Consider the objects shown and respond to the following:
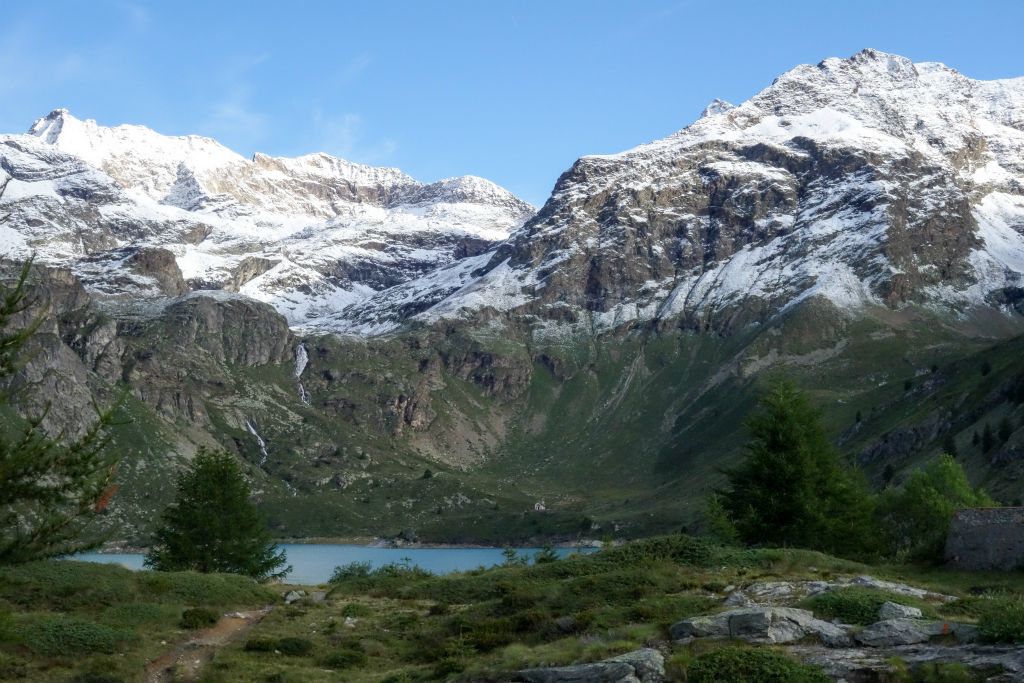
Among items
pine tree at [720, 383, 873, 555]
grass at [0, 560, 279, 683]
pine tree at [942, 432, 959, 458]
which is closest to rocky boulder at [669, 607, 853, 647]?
grass at [0, 560, 279, 683]

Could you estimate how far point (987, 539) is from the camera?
3347cm

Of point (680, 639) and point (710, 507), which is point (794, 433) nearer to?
point (710, 507)

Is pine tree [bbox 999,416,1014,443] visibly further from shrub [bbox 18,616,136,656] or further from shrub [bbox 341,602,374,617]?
shrub [bbox 18,616,136,656]

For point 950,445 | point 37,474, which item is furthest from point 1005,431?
point 37,474

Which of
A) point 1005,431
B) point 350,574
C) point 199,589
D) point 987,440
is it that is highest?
point 1005,431

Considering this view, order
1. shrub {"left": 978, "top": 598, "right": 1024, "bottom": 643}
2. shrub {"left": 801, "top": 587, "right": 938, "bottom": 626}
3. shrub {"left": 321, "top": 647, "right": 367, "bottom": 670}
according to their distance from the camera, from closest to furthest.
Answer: shrub {"left": 978, "top": 598, "right": 1024, "bottom": 643} → shrub {"left": 801, "top": 587, "right": 938, "bottom": 626} → shrub {"left": 321, "top": 647, "right": 367, "bottom": 670}

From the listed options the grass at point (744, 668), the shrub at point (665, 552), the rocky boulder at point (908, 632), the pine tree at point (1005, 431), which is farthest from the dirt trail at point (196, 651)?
the pine tree at point (1005, 431)

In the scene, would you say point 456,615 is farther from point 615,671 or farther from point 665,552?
point 615,671

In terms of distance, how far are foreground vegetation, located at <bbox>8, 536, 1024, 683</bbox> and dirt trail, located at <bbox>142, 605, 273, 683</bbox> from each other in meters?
0.48

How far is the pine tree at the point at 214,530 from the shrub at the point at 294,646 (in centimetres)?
3478

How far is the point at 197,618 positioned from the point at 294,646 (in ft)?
18.5

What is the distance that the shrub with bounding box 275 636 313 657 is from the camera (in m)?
31.2

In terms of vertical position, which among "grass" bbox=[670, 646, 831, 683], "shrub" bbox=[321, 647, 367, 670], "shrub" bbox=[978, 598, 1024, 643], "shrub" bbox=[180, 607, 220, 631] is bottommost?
"shrub" bbox=[321, 647, 367, 670]

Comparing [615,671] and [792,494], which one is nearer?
[615,671]
